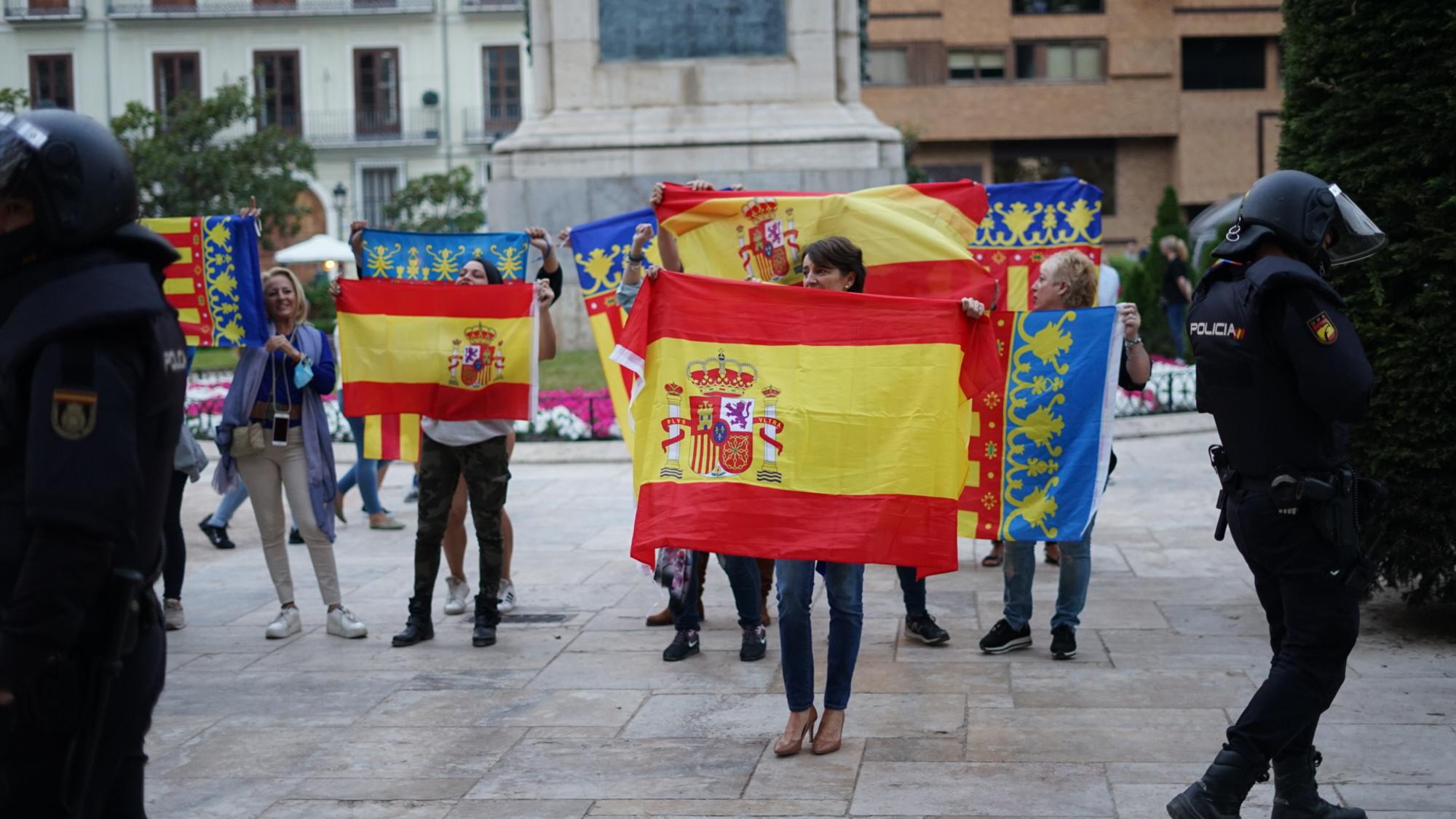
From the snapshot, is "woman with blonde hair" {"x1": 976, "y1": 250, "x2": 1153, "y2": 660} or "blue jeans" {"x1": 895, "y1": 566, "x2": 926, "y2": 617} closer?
"woman with blonde hair" {"x1": 976, "y1": 250, "x2": 1153, "y2": 660}

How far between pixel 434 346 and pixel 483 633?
1552 millimetres

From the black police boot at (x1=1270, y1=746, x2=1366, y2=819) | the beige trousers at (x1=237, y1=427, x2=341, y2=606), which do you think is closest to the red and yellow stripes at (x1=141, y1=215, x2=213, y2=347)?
the beige trousers at (x1=237, y1=427, x2=341, y2=606)

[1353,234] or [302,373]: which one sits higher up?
[1353,234]

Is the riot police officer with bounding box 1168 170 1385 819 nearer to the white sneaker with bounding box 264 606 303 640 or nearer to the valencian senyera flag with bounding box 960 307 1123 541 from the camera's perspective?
the valencian senyera flag with bounding box 960 307 1123 541

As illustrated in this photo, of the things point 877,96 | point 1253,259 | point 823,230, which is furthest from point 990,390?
point 877,96

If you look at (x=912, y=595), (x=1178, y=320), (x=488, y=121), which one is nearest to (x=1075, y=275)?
(x=912, y=595)

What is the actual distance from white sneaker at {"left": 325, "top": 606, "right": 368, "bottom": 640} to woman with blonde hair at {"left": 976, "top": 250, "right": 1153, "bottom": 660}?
10.6 feet

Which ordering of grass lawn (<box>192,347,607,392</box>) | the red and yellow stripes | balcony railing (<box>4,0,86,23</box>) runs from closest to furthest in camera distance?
the red and yellow stripes → grass lawn (<box>192,347,607,392</box>) → balcony railing (<box>4,0,86,23</box>)

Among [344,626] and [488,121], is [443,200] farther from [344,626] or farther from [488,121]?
[344,626]

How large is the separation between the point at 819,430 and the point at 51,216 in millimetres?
3313

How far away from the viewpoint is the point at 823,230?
825 centimetres

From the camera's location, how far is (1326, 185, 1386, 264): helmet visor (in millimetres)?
5180

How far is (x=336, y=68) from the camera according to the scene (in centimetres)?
5584

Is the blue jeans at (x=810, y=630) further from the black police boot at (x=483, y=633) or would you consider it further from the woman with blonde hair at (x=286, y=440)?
the woman with blonde hair at (x=286, y=440)
